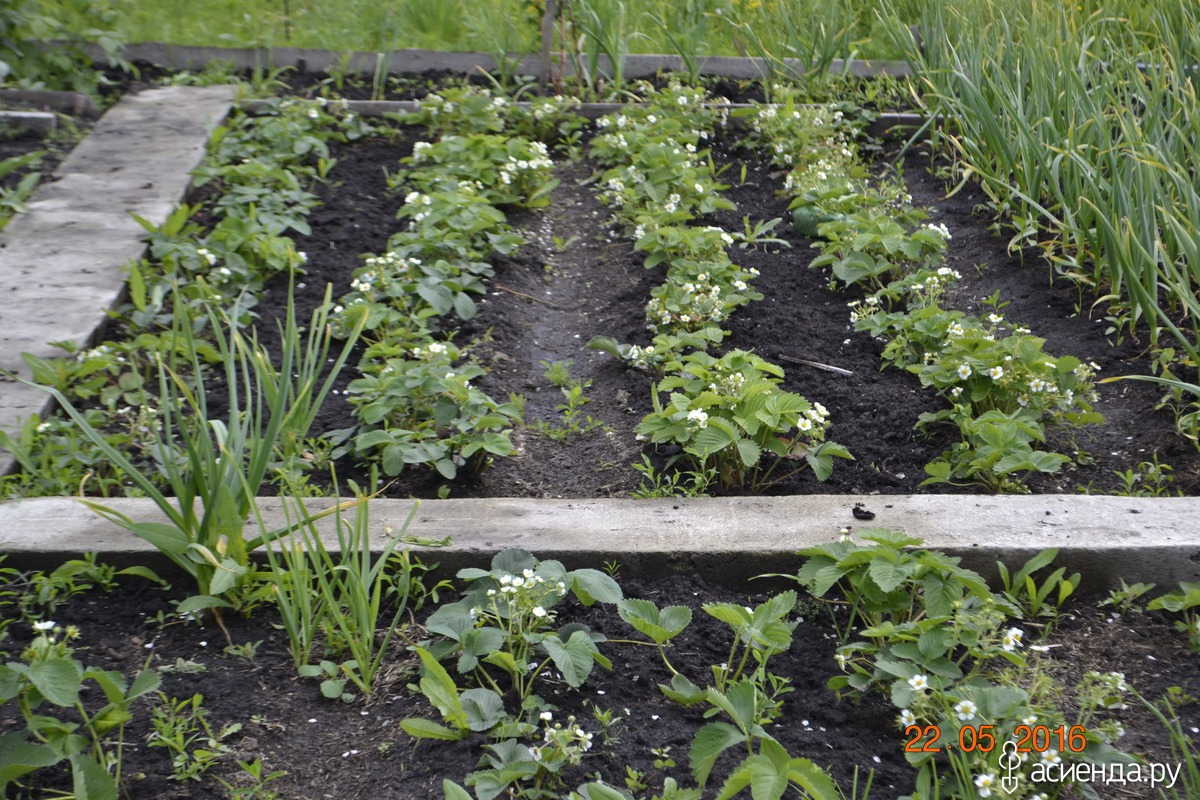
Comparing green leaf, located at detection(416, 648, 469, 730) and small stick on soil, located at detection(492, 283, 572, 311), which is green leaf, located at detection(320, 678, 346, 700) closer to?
green leaf, located at detection(416, 648, 469, 730)

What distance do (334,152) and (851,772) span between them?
3.83 metres

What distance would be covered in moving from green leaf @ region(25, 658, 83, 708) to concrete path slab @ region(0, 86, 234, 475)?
1.01 meters

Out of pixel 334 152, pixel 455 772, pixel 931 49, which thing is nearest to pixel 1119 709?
pixel 455 772

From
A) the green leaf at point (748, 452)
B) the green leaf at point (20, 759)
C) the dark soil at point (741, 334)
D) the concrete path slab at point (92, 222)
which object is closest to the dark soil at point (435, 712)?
the green leaf at point (20, 759)

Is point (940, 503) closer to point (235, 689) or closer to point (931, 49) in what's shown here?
point (235, 689)

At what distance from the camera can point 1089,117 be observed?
3.34 metres

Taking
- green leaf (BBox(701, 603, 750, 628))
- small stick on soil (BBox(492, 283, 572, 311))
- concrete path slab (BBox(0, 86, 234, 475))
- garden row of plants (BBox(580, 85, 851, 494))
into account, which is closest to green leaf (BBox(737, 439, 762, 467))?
garden row of plants (BBox(580, 85, 851, 494))

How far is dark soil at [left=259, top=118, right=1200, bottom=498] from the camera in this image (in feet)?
8.22

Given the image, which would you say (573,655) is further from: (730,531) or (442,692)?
(730,531)

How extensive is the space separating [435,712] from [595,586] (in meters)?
0.37

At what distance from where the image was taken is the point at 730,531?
2.11 meters

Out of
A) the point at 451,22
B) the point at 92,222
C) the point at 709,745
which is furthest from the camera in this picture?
the point at 451,22

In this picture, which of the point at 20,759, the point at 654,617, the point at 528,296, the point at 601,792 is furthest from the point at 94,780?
the point at 528,296

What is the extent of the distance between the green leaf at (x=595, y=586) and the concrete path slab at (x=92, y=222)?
1503mm
